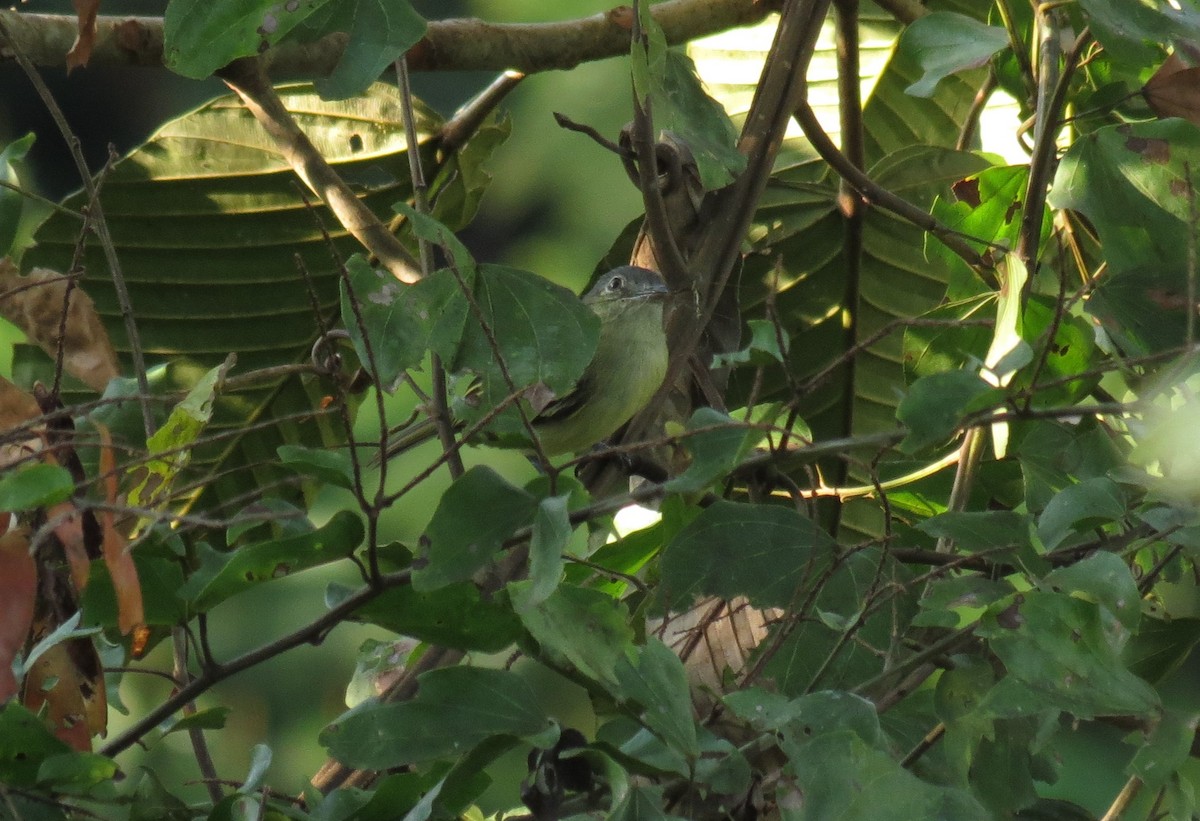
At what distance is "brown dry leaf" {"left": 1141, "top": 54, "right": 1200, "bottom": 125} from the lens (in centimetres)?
126

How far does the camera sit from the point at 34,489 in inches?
31.3

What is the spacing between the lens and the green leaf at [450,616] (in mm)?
914

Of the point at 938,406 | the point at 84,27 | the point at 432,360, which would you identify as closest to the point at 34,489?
the point at 432,360

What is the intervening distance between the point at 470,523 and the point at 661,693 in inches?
6.7

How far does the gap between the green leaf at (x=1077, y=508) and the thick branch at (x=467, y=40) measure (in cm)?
103

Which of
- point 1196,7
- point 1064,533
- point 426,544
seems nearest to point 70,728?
point 426,544

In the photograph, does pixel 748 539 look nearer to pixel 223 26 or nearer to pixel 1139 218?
pixel 1139 218

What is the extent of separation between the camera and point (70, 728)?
3.19 ft

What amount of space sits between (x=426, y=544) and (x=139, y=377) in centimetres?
49

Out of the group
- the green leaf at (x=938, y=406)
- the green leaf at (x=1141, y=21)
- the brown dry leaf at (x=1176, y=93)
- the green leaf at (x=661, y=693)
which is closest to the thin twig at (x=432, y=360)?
the green leaf at (x=661, y=693)

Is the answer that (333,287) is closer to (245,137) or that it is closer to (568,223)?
(245,137)

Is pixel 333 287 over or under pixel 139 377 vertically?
under

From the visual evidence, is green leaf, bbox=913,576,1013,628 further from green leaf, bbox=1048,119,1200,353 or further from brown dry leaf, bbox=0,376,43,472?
brown dry leaf, bbox=0,376,43,472

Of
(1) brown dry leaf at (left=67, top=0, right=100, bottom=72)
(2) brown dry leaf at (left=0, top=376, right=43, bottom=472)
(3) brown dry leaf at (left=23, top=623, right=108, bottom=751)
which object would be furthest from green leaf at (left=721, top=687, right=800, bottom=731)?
(1) brown dry leaf at (left=67, top=0, right=100, bottom=72)
